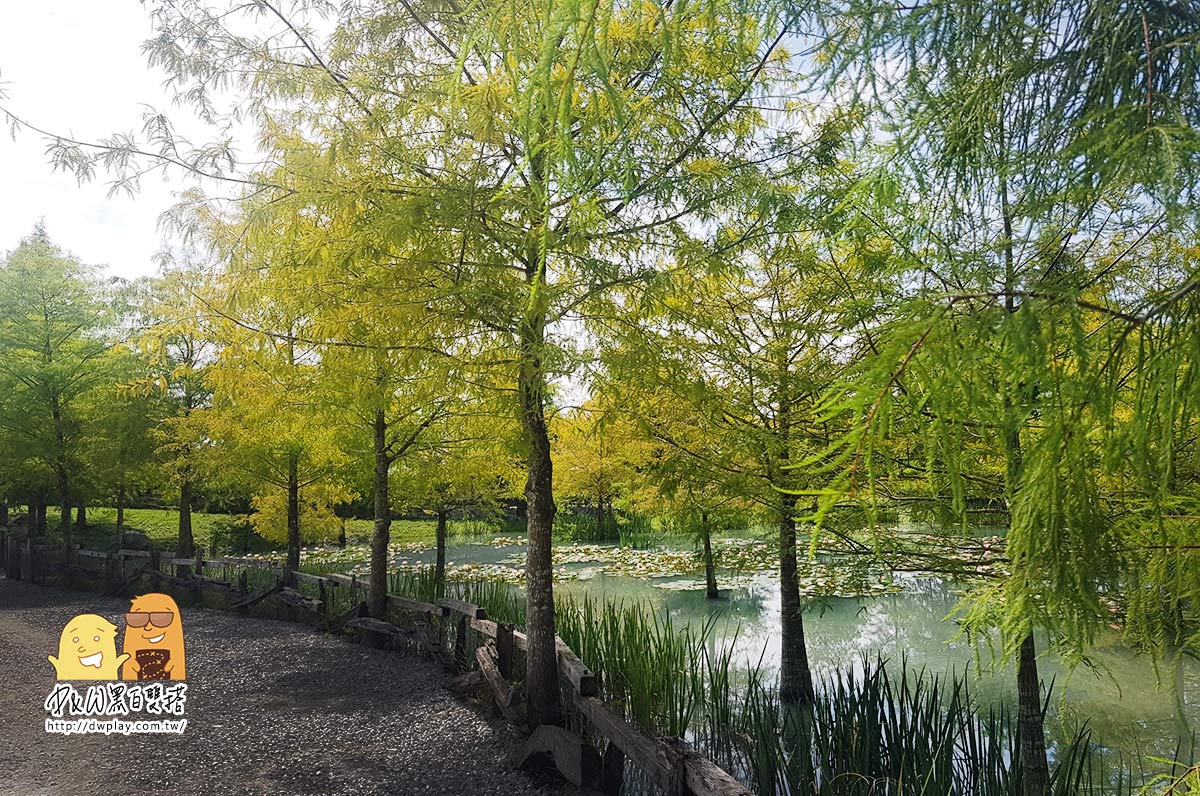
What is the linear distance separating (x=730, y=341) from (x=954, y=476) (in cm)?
513

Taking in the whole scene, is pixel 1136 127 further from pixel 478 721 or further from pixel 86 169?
pixel 478 721

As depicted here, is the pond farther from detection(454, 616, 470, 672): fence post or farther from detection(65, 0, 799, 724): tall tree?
detection(65, 0, 799, 724): tall tree

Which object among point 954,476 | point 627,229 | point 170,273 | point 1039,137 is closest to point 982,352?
point 954,476

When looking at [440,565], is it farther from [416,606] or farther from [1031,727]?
[1031,727]

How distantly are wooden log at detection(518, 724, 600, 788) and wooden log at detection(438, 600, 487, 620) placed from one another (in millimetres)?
2250

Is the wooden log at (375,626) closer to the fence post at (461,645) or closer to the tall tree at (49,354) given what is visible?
the fence post at (461,645)

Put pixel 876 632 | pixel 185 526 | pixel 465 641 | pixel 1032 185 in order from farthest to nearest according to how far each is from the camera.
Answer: pixel 185 526 < pixel 876 632 < pixel 465 641 < pixel 1032 185

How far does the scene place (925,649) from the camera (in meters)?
9.08

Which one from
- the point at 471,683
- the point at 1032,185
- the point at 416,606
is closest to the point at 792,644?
the point at 471,683

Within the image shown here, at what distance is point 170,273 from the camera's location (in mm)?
11438

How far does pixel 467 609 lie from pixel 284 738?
2139mm

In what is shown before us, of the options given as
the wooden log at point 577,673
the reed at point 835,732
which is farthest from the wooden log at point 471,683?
the wooden log at point 577,673

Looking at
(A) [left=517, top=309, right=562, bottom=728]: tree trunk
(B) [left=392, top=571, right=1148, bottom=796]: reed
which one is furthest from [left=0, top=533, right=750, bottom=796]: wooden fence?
(B) [left=392, top=571, right=1148, bottom=796]: reed

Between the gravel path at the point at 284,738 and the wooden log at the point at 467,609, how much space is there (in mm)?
671
